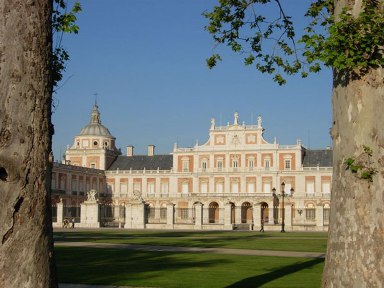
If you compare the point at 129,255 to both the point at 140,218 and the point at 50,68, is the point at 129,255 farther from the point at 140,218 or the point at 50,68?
the point at 140,218

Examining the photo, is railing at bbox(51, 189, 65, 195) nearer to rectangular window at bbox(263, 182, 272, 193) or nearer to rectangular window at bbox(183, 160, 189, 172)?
rectangular window at bbox(183, 160, 189, 172)

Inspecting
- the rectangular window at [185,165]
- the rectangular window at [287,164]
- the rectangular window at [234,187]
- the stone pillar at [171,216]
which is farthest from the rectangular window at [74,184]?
the stone pillar at [171,216]

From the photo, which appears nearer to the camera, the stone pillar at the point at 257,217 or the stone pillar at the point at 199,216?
the stone pillar at the point at 257,217

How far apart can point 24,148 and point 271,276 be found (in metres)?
7.81

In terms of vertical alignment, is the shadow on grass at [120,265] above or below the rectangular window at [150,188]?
below

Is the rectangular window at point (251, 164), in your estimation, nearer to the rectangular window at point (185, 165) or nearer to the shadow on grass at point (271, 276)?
the rectangular window at point (185, 165)

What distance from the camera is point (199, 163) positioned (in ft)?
231

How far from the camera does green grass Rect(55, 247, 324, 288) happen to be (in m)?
10.3

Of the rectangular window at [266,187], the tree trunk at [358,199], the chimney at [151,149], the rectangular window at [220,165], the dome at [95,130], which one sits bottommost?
the tree trunk at [358,199]

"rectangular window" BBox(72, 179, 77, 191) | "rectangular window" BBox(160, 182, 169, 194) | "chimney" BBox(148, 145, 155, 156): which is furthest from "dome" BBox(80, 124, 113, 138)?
"rectangular window" BBox(160, 182, 169, 194)

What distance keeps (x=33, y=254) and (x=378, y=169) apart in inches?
120

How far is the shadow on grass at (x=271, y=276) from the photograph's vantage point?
32.8 ft

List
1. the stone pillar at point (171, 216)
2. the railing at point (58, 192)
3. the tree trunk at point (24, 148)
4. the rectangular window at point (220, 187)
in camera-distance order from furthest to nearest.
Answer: the rectangular window at point (220, 187), the railing at point (58, 192), the stone pillar at point (171, 216), the tree trunk at point (24, 148)

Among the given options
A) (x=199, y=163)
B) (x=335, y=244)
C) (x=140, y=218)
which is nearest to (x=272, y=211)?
(x=199, y=163)
